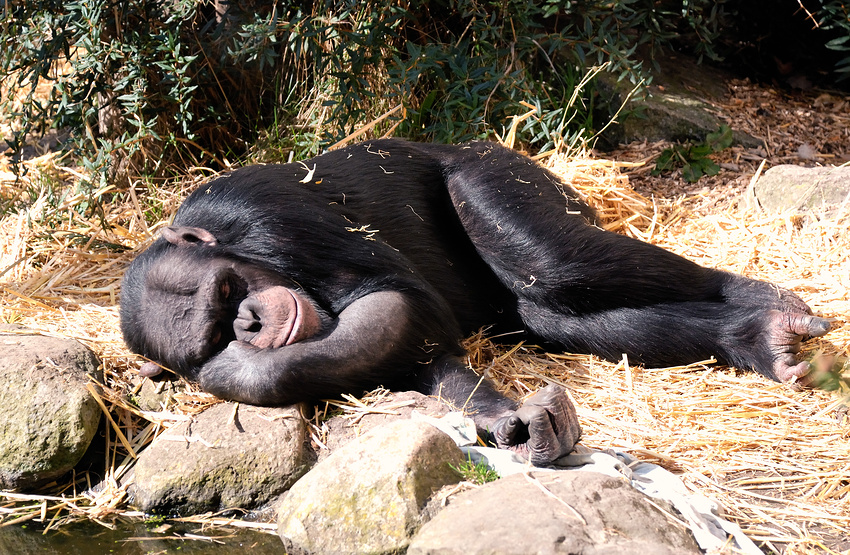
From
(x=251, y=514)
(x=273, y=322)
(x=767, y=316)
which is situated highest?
(x=273, y=322)

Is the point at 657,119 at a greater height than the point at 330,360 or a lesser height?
greater

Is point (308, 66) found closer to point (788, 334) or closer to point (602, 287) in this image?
point (602, 287)

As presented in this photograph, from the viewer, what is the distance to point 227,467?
3779 millimetres

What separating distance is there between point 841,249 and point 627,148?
2203 mm

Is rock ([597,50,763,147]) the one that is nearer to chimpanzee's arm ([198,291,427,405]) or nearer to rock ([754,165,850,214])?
rock ([754,165,850,214])

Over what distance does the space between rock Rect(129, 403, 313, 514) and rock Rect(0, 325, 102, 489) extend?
1.38 feet

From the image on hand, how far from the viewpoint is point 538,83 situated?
6.93m

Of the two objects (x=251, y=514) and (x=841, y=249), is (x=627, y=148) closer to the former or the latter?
(x=841, y=249)

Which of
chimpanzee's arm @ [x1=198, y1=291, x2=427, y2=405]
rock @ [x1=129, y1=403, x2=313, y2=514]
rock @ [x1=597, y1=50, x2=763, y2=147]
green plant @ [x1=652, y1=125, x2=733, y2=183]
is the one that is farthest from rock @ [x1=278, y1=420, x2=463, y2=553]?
rock @ [x1=597, y1=50, x2=763, y2=147]

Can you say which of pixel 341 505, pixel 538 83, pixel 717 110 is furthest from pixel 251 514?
pixel 717 110

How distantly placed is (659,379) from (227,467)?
2212 mm

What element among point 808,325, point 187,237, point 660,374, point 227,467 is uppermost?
point 187,237

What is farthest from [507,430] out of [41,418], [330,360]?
[41,418]

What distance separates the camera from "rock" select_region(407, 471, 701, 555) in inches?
103
